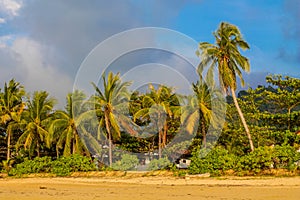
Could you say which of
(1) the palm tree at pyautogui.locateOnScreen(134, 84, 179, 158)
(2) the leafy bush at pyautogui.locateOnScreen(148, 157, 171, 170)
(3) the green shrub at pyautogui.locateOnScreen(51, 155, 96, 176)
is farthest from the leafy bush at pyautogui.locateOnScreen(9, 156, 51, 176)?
(2) the leafy bush at pyautogui.locateOnScreen(148, 157, 171, 170)

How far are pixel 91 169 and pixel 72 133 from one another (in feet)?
10.4

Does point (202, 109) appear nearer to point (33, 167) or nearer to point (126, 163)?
point (126, 163)

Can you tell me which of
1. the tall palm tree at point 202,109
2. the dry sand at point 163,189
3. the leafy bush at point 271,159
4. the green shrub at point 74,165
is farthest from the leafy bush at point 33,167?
the leafy bush at point 271,159

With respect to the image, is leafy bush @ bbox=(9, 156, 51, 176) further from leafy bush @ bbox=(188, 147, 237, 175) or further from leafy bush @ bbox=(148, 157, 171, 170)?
leafy bush @ bbox=(188, 147, 237, 175)

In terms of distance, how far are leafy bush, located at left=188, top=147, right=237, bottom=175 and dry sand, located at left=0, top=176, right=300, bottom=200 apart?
56.7 inches

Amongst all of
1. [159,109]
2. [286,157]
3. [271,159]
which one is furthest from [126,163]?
[286,157]

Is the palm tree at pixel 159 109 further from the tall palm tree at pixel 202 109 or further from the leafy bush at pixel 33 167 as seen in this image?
the leafy bush at pixel 33 167

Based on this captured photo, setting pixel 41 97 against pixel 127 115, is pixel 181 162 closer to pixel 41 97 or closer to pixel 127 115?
pixel 127 115

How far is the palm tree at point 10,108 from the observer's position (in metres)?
28.6

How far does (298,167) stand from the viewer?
20.0 meters

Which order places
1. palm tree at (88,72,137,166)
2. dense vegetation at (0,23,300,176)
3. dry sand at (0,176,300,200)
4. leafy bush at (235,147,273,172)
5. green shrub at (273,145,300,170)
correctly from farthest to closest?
palm tree at (88,72,137,166)
dense vegetation at (0,23,300,176)
leafy bush at (235,147,273,172)
green shrub at (273,145,300,170)
dry sand at (0,176,300,200)

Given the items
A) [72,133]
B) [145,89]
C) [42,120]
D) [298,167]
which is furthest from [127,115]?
[298,167]

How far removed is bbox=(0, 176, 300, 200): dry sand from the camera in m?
13.0

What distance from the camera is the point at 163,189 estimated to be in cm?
1596
